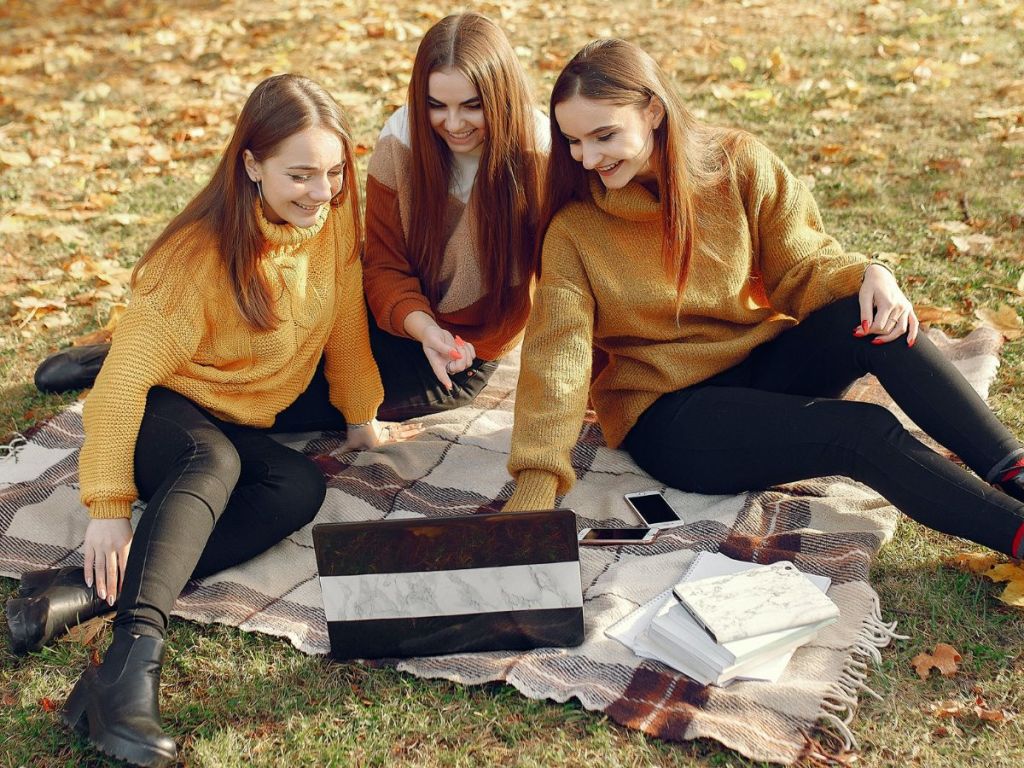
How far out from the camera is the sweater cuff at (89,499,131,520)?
2686mm

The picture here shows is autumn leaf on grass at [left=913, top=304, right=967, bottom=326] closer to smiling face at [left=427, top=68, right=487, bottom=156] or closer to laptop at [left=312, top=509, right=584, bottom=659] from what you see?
smiling face at [left=427, top=68, right=487, bottom=156]

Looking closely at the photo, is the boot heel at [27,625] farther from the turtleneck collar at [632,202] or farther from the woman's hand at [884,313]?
the woman's hand at [884,313]

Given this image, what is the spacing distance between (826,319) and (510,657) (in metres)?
1.25

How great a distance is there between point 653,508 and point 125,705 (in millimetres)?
1462

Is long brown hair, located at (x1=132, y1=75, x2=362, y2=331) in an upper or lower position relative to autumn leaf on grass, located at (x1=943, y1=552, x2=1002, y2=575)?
upper

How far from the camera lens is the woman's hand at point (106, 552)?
267 cm

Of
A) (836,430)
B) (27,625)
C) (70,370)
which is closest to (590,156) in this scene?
(836,430)

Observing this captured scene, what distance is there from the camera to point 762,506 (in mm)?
3066

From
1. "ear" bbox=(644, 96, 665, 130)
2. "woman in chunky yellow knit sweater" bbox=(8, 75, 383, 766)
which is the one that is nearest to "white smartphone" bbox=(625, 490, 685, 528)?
"woman in chunky yellow knit sweater" bbox=(8, 75, 383, 766)

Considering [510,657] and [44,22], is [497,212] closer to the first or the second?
[510,657]

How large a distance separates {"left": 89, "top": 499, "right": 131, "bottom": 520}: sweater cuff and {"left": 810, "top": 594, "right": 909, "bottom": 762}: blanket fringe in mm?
1687

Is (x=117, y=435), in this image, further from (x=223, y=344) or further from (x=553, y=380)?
(x=553, y=380)

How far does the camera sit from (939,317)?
3.96m

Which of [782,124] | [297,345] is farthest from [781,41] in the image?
[297,345]
